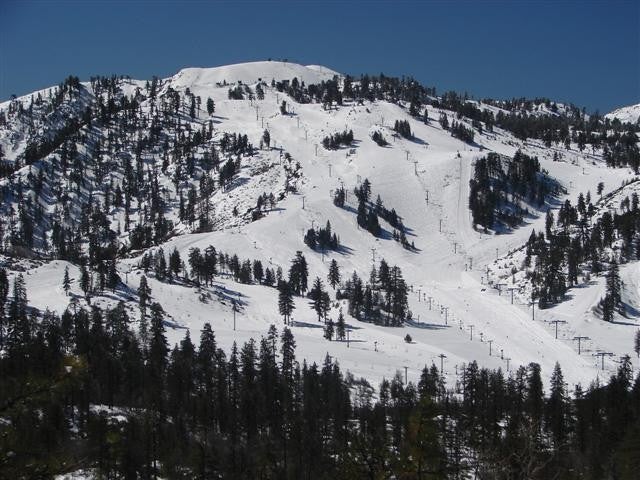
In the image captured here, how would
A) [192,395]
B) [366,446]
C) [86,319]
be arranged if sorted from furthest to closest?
1. [86,319]
2. [192,395]
3. [366,446]

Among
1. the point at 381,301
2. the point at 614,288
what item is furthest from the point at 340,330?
the point at 614,288

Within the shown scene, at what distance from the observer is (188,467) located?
6675 centimetres

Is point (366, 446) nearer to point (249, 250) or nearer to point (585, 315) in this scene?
point (585, 315)

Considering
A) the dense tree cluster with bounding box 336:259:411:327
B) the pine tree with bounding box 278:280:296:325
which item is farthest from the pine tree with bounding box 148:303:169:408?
the dense tree cluster with bounding box 336:259:411:327

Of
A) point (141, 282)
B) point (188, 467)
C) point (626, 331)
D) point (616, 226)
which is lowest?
point (188, 467)

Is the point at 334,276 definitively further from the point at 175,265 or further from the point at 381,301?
the point at 175,265

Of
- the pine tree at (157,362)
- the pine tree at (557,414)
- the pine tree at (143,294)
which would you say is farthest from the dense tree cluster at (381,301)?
the pine tree at (557,414)

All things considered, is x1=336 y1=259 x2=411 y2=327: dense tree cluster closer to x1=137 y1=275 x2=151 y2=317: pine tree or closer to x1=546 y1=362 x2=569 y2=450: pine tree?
x1=137 y1=275 x2=151 y2=317: pine tree

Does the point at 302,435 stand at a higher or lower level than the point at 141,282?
lower

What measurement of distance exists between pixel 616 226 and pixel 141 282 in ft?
436

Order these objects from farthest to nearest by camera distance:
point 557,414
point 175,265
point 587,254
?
point 587,254 → point 175,265 → point 557,414

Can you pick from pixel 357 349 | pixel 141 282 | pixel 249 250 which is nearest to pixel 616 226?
pixel 357 349

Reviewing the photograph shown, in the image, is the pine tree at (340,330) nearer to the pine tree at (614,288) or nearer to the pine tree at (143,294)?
the pine tree at (143,294)

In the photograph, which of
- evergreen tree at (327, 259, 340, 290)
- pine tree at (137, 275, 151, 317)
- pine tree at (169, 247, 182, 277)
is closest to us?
pine tree at (137, 275, 151, 317)
